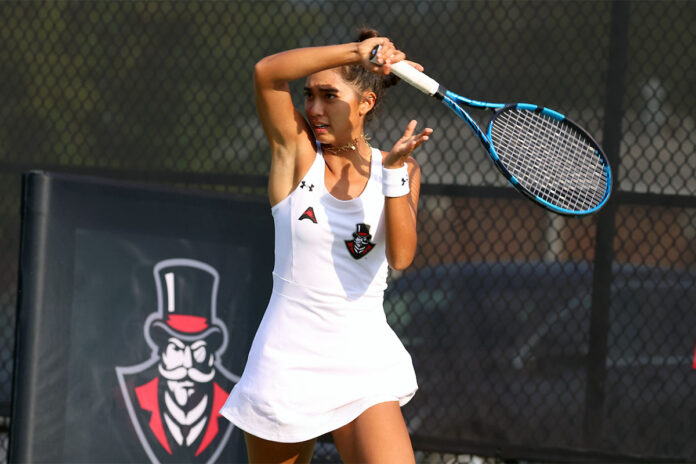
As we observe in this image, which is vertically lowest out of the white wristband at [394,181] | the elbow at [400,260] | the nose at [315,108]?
the elbow at [400,260]

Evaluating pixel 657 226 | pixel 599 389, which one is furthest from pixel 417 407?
pixel 657 226

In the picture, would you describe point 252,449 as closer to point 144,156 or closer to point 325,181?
point 325,181

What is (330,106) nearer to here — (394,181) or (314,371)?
(394,181)

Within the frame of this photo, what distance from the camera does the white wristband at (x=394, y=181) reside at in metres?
2.26

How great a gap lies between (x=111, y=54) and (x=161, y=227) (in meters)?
1.56

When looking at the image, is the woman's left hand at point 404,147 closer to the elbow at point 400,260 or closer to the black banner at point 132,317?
the elbow at point 400,260

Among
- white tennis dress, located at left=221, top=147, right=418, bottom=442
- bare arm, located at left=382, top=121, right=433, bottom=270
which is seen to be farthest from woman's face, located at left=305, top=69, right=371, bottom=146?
bare arm, located at left=382, top=121, right=433, bottom=270

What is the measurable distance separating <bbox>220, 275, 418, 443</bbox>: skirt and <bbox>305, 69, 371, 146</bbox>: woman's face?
42 centimetres

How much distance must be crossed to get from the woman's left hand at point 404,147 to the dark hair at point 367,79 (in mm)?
297

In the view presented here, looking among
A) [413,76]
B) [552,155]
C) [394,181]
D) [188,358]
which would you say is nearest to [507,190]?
[552,155]

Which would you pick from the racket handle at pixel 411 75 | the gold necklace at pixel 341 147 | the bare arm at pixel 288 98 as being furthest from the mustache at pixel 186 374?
the racket handle at pixel 411 75

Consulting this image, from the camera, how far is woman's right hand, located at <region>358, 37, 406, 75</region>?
2254 millimetres

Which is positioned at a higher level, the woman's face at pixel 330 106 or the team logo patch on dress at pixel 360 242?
the woman's face at pixel 330 106

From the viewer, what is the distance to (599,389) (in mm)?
3895
